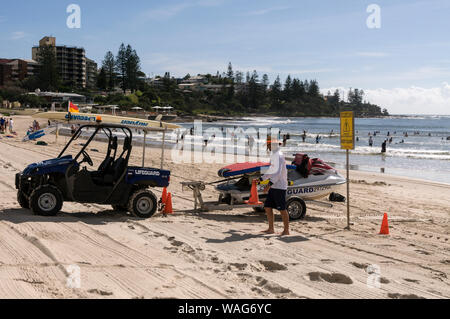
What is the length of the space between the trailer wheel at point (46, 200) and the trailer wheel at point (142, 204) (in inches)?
56.3

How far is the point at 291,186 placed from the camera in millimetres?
11117

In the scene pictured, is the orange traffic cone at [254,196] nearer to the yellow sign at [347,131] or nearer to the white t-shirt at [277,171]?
the white t-shirt at [277,171]

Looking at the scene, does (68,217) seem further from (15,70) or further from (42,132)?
(15,70)

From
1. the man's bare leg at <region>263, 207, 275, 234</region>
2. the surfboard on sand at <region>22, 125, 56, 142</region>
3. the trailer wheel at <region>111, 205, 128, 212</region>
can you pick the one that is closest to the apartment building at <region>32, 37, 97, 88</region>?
the surfboard on sand at <region>22, 125, 56, 142</region>

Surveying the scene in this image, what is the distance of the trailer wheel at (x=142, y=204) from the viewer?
32.8 feet

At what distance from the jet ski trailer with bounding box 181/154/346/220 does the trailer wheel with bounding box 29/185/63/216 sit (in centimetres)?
286

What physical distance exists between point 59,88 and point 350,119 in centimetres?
13249

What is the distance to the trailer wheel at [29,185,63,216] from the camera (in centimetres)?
929

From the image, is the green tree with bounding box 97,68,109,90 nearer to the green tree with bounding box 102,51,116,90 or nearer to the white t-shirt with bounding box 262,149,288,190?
the green tree with bounding box 102,51,116,90

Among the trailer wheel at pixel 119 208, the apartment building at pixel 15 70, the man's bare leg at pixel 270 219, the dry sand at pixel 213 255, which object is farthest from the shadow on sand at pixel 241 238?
the apartment building at pixel 15 70

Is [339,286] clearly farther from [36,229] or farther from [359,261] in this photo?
[36,229]

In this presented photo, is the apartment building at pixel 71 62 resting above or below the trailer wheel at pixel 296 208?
above

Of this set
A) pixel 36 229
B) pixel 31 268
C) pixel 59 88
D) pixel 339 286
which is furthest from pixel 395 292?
pixel 59 88

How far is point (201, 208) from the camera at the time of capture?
11.1 metres
